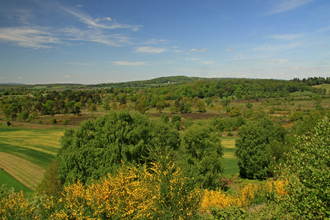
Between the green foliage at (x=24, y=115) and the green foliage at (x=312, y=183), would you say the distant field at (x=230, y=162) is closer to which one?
the green foliage at (x=312, y=183)

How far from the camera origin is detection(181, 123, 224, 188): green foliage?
24.5 m

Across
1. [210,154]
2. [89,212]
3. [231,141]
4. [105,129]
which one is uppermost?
[105,129]

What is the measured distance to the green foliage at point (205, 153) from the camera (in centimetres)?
2445

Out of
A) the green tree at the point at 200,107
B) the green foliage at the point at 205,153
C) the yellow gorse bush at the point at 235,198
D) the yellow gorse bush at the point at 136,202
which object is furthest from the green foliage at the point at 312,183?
the green tree at the point at 200,107

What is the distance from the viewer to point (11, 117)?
96.9 meters

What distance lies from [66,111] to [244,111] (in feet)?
326

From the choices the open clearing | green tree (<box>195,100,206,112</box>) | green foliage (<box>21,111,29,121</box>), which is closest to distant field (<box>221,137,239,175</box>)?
the open clearing

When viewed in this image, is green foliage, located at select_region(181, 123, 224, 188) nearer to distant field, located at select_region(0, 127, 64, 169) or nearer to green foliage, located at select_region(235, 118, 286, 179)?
green foliage, located at select_region(235, 118, 286, 179)

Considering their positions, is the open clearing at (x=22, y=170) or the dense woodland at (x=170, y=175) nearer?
the dense woodland at (x=170, y=175)

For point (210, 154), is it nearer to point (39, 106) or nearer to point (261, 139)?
point (261, 139)

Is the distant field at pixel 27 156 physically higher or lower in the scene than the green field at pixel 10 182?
lower

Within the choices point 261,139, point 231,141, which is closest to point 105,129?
point 261,139

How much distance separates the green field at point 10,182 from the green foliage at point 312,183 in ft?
97.6

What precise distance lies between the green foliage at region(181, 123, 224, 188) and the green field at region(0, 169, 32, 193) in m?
21.6
